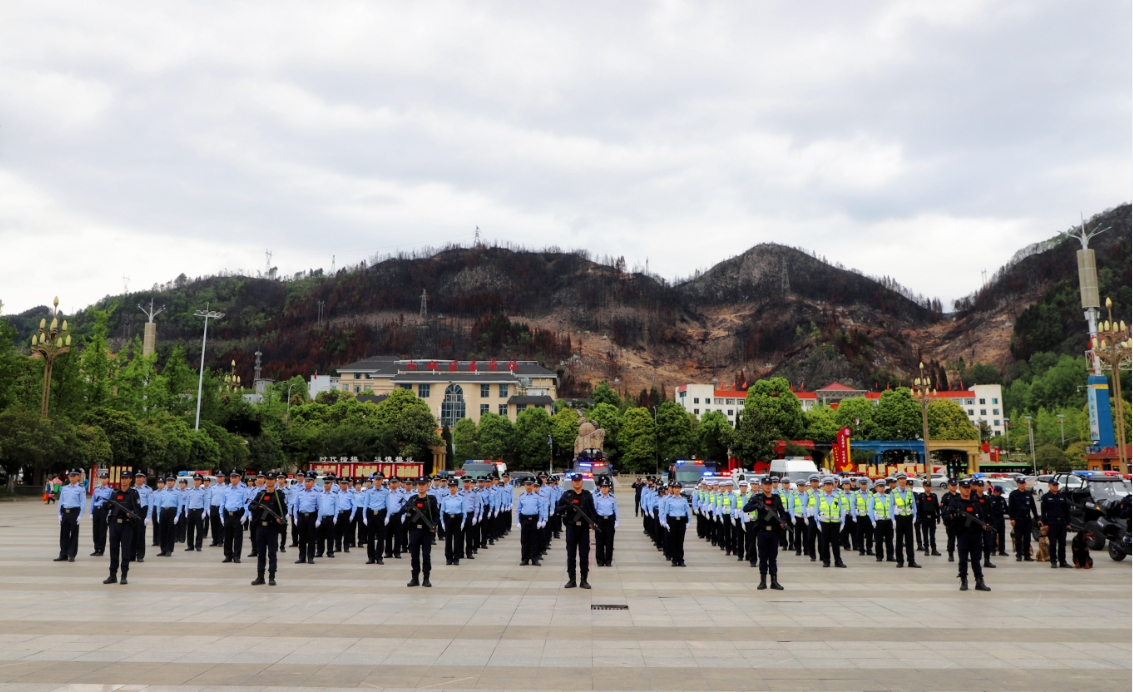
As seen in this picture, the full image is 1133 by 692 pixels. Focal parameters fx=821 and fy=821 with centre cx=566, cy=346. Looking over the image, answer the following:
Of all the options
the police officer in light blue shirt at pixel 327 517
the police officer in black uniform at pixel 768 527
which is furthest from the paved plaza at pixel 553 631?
the police officer in light blue shirt at pixel 327 517


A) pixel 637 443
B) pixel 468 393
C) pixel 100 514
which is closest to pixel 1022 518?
pixel 100 514

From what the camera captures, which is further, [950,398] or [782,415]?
[950,398]

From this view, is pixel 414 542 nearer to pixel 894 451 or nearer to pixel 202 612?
pixel 202 612

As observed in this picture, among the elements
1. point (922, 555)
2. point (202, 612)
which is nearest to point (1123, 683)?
point (202, 612)

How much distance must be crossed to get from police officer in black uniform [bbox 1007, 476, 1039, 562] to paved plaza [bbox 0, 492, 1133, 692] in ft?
7.87

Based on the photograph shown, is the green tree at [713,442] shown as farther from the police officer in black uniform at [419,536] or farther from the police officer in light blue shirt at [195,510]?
the police officer in black uniform at [419,536]

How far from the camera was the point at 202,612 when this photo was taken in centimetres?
1113

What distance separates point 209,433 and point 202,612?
158 ft

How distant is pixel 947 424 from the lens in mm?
103938

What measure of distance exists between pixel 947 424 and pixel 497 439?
56.9 meters

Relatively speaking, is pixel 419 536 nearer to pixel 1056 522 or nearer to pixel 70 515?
pixel 70 515

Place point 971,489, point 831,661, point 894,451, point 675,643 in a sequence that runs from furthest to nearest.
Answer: point 894,451
point 971,489
point 675,643
point 831,661

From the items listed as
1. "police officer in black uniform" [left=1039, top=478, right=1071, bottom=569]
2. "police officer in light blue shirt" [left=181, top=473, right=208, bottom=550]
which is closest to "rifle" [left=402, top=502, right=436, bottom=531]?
"police officer in light blue shirt" [left=181, top=473, right=208, bottom=550]

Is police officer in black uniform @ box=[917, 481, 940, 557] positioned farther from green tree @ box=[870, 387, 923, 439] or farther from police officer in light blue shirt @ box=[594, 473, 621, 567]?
green tree @ box=[870, 387, 923, 439]
